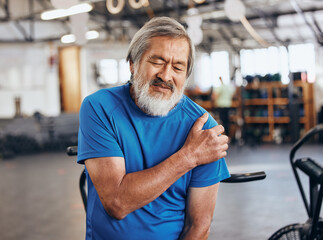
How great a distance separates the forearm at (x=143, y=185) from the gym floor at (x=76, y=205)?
7.22 feet

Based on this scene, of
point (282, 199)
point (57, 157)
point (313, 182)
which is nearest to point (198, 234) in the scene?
point (313, 182)

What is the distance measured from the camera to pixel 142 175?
121cm

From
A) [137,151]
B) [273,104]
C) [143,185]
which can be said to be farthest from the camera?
[273,104]

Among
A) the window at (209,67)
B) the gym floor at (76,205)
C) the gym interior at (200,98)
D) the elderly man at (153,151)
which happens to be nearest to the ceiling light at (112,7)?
the gym interior at (200,98)

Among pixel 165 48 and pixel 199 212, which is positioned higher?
pixel 165 48

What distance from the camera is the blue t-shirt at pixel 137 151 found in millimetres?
1272

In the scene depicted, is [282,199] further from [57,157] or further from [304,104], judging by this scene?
[304,104]

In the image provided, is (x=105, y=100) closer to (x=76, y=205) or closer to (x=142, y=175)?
(x=142, y=175)

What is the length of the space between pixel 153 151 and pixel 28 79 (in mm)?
13343

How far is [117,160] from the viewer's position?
124 centimetres

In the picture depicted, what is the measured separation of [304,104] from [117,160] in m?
10.8

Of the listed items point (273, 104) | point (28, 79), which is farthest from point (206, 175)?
point (28, 79)

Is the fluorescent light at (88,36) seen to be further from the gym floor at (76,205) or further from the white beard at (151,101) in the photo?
the white beard at (151,101)

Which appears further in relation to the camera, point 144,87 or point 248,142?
point 248,142
